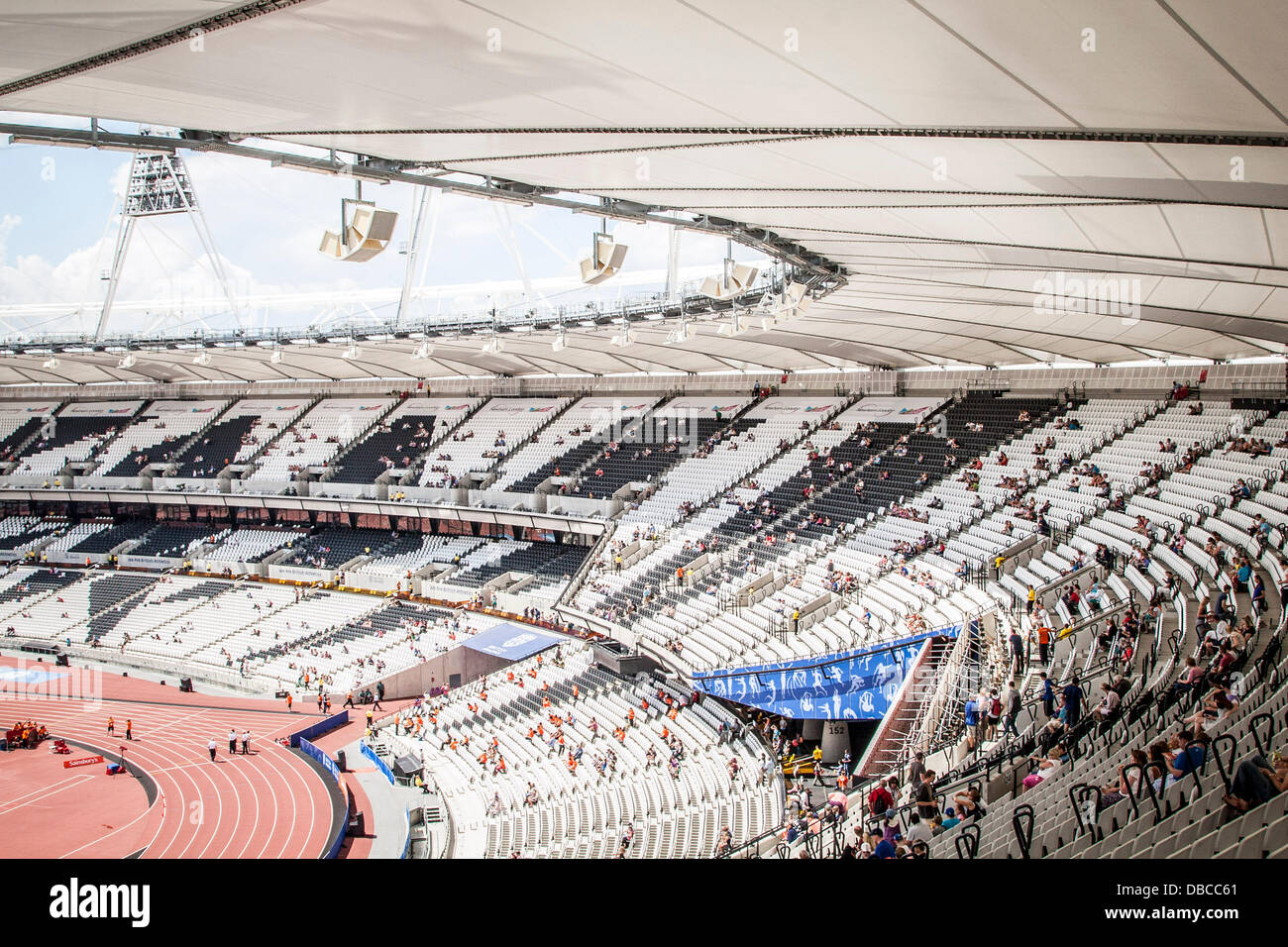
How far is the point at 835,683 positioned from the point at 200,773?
726 inches

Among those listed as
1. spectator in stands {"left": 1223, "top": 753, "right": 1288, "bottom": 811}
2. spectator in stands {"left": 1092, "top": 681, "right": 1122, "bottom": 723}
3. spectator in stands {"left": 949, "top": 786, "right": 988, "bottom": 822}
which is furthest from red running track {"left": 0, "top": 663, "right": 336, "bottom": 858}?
spectator in stands {"left": 1223, "top": 753, "right": 1288, "bottom": 811}

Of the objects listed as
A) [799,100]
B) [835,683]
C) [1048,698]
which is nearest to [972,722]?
[1048,698]

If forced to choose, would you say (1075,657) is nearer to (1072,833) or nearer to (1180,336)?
(1072,833)

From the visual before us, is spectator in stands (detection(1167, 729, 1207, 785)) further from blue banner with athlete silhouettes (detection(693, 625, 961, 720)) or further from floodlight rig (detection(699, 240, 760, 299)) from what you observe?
floodlight rig (detection(699, 240, 760, 299))

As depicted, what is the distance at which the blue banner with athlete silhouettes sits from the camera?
16.6m

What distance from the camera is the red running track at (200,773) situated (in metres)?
20.0

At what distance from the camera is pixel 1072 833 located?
743cm

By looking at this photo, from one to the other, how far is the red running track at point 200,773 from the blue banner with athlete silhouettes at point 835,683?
33.7ft

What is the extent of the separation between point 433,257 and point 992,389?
2117 cm

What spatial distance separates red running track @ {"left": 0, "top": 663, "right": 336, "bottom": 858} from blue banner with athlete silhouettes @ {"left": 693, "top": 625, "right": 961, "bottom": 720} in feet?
33.7

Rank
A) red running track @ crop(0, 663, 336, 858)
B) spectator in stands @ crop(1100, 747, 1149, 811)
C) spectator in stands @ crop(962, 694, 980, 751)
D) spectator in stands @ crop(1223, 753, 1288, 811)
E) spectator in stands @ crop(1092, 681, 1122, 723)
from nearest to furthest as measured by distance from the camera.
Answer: spectator in stands @ crop(1223, 753, 1288, 811), spectator in stands @ crop(1100, 747, 1149, 811), spectator in stands @ crop(1092, 681, 1122, 723), spectator in stands @ crop(962, 694, 980, 751), red running track @ crop(0, 663, 336, 858)

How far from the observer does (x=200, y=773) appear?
24.8 meters

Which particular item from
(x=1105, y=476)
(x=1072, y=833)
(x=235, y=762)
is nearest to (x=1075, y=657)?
(x=1072, y=833)

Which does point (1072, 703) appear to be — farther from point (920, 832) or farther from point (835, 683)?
point (835, 683)
